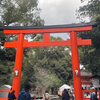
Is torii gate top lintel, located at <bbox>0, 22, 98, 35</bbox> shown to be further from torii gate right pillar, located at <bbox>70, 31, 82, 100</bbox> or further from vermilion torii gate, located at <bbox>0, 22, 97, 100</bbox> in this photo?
torii gate right pillar, located at <bbox>70, 31, 82, 100</bbox>

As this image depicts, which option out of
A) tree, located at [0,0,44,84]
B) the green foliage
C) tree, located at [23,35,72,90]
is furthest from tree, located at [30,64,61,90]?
the green foliage

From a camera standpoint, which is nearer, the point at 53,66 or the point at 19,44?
A: the point at 19,44

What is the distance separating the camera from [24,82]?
19734 millimetres

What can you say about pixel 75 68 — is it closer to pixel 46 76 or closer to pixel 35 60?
pixel 46 76

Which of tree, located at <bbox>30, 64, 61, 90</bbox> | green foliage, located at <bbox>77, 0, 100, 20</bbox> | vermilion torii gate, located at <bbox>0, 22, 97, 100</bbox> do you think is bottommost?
tree, located at <bbox>30, 64, 61, 90</bbox>

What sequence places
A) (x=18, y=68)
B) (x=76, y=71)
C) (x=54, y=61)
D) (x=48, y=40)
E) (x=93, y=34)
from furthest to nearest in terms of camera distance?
(x=54, y=61) → (x=93, y=34) → (x=48, y=40) → (x=18, y=68) → (x=76, y=71)

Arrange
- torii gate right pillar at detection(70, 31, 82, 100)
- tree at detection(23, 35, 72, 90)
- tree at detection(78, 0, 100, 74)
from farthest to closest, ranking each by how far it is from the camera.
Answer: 1. tree at detection(23, 35, 72, 90)
2. tree at detection(78, 0, 100, 74)
3. torii gate right pillar at detection(70, 31, 82, 100)

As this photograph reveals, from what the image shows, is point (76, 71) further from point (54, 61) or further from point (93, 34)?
point (54, 61)

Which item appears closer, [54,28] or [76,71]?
[76,71]

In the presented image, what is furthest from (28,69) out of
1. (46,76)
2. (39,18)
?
(39,18)

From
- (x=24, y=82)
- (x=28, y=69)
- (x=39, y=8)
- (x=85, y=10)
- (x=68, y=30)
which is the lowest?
(x=24, y=82)

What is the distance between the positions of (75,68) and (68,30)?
2.82 m

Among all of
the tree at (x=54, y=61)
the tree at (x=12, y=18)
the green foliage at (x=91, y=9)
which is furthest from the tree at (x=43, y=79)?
the green foliage at (x=91, y=9)

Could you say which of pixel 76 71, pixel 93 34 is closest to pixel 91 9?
pixel 93 34
